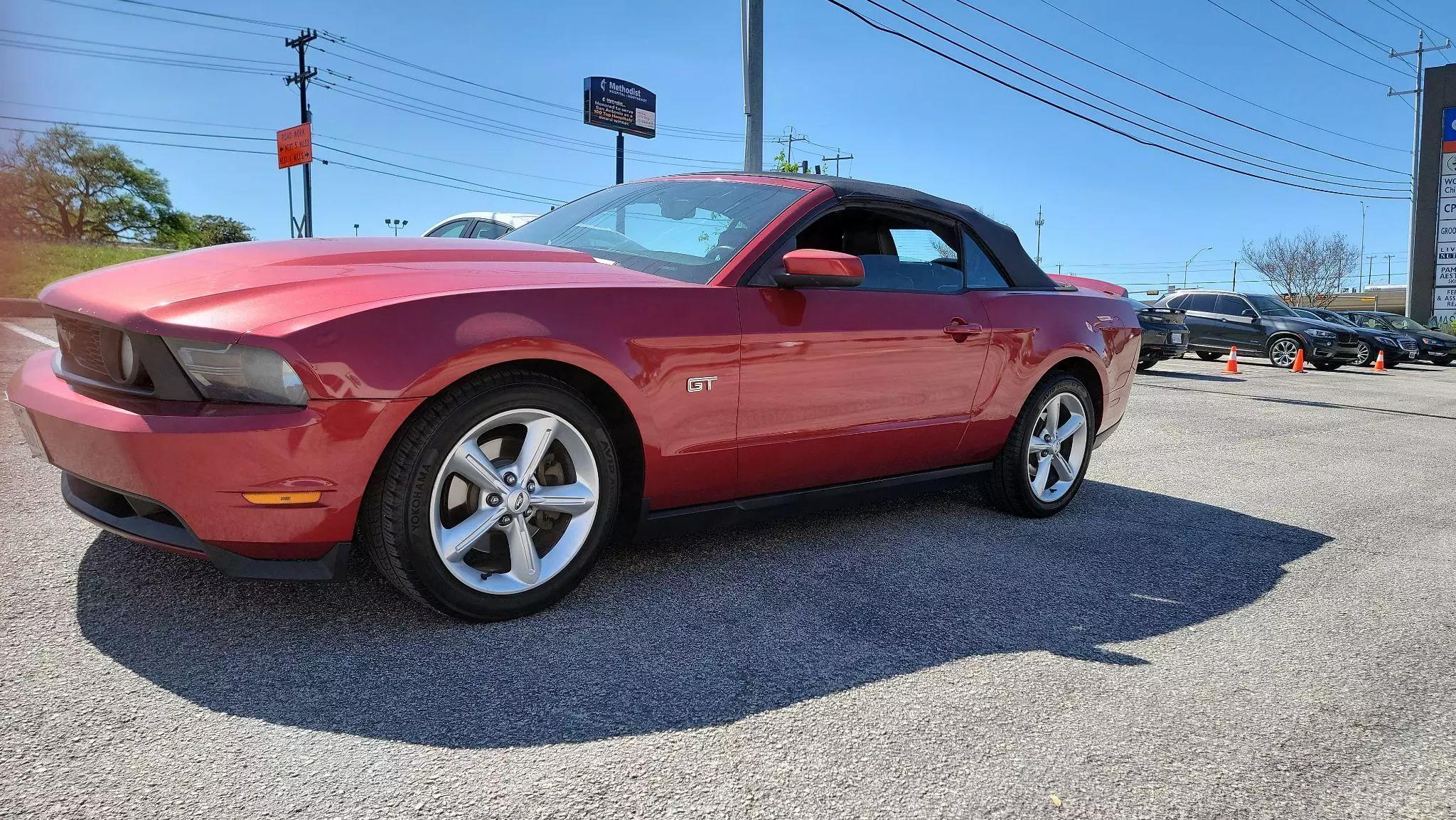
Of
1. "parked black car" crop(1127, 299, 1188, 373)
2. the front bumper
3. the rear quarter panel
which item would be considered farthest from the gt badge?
"parked black car" crop(1127, 299, 1188, 373)

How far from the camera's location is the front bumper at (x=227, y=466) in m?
2.40

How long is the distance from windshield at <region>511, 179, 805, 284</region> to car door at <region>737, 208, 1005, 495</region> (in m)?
0.18

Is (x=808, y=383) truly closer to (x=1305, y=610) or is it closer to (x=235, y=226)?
(x=1305, y=610)

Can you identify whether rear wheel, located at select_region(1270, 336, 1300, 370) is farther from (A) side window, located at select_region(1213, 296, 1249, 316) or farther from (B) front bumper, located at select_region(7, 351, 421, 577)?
(B) front bumper, located at select_region(7, 351, 421, 577)

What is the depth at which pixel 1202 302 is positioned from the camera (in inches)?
829

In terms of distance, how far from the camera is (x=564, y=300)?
288 cm

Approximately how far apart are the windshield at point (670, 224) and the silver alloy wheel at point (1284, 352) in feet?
65.2

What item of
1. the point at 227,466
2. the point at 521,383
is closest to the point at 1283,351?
the point at 521,383

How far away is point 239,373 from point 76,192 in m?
14.5

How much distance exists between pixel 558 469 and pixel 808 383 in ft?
3.20

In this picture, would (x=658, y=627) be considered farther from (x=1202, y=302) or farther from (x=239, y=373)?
(x=1202, y=302)

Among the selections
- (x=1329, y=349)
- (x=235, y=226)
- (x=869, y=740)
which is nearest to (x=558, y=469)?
(x=869, y=740)

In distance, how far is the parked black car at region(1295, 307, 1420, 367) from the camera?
2106 cm

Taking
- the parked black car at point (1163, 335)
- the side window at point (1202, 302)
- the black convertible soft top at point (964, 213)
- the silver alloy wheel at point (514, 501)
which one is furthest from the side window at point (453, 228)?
the side window at point (1202, 302)
